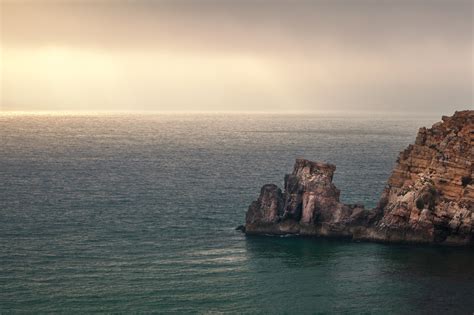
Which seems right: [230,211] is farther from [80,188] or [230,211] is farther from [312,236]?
[80,188]

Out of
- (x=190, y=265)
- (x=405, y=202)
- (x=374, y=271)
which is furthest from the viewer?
(x=405, y=202)

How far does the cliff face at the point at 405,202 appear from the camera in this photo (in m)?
114

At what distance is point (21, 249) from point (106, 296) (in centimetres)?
2371

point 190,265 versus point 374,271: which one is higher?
point 190,265

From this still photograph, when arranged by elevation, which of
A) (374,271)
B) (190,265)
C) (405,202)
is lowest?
(374,271)

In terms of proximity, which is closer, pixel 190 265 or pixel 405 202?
pixel 190 265

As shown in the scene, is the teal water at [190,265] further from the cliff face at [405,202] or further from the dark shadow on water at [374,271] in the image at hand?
the cliff face at [405,202]

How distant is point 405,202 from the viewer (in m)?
116

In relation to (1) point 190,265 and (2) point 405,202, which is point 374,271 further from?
(1) point 190,265

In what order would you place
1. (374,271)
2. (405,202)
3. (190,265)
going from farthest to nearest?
1. (405,202)
2. (190,265)
3. (374,271)

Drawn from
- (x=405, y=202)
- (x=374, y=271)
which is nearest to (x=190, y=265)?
(x=374, y=271)

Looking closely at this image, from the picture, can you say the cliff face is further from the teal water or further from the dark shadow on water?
the teal water

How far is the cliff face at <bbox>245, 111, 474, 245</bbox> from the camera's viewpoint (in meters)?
114

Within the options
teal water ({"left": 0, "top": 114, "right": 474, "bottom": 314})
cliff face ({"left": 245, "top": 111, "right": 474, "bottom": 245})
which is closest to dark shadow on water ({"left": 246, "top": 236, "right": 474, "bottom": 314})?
teal water ({"left": 0, "top": 114, "right": 474, "bottom": 314})
